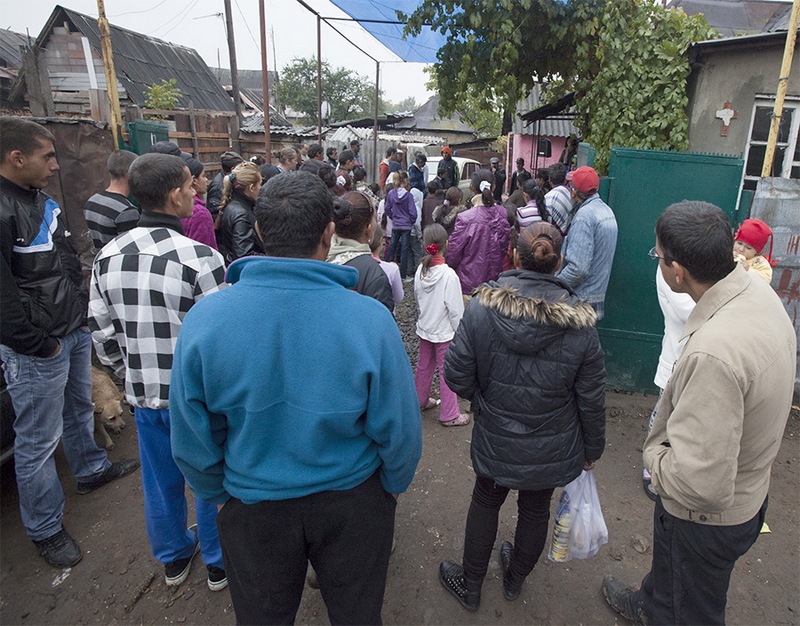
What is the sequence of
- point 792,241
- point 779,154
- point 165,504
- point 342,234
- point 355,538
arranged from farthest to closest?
point 779,154, point 792,241, point 342,234, point 165,504, point 355,538

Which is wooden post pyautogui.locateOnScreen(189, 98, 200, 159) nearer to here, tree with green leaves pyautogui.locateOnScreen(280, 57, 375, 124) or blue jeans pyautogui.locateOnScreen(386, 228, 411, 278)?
blue jeans pyautogui.locateOnScreen(386, 228, 411, 278)

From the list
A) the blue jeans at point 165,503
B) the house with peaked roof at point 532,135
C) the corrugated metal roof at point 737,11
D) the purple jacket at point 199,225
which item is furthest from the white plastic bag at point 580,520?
the house with peaked roof at point 532,135

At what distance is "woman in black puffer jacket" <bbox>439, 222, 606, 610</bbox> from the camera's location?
204cm

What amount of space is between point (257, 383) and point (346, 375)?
0.24 metres

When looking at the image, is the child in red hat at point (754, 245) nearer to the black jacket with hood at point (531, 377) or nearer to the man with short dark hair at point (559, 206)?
the black jacket with hood at point (531, 377)

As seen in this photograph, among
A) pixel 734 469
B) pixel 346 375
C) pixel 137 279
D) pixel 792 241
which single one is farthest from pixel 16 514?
pixel 792 241

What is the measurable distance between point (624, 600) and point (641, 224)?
291 cm

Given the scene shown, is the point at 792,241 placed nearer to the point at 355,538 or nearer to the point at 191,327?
the point at 355,538

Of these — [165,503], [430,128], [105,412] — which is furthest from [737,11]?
[430,128]

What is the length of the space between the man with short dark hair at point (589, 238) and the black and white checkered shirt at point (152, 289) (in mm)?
2696

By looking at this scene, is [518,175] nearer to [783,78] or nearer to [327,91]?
[783,78]

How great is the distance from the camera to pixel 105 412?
3.66 meters

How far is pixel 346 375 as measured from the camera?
1.38m

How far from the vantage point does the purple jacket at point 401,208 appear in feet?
25.5
